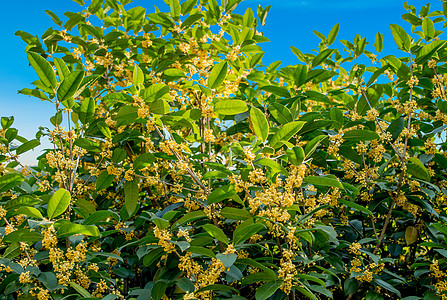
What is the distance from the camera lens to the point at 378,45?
4.00 metres

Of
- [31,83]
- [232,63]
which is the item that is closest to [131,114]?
[232,63]

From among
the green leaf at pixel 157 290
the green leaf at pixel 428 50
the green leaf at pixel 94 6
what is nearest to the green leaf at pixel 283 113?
the green leaf at pixel 428 50

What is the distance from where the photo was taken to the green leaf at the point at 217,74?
2.43 m

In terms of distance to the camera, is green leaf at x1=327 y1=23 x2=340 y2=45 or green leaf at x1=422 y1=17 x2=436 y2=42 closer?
green leaf at x1=422 y1=17 x2=436 y2=42

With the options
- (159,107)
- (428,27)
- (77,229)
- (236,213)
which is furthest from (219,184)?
(428,27)

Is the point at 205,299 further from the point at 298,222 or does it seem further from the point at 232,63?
the point at 232,63

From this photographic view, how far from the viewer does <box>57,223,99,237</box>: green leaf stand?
206 centimetres

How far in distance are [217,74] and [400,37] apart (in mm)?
1592

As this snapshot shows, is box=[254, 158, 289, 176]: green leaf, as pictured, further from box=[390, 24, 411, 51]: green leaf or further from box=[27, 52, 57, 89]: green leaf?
box=[390, 24, 411, 51]: green leaf

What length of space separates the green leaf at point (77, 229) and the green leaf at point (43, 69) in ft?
3.05

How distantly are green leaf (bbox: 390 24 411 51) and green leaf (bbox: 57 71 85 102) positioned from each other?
241cm

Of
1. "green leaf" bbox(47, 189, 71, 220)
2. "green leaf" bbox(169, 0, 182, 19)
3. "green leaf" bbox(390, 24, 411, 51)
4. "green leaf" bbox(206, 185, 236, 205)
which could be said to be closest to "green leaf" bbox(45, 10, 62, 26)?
"green leaf" bbox(169, 0, 182, 19)

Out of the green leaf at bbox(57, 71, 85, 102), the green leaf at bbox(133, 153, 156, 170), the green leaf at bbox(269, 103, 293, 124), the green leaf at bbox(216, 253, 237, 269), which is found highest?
the green leaf at bbox(57, 71, 85, 102)

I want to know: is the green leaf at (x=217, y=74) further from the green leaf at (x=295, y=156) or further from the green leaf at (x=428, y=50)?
the green leaf at (x=428, y=50)
